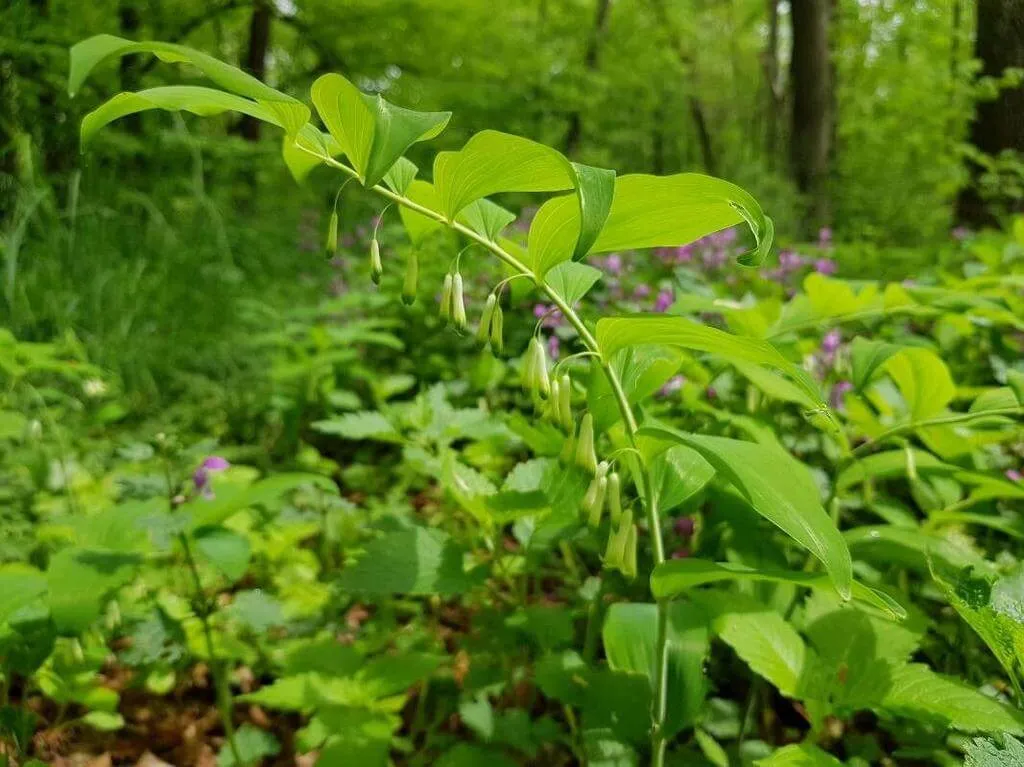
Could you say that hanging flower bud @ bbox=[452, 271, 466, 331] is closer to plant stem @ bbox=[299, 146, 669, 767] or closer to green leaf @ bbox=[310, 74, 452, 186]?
plant stem @ bbox=[299, 146, 669, 767]

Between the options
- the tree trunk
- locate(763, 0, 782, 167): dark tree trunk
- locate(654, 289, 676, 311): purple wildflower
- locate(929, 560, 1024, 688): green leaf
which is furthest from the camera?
locate(763, 0, 782, 167): dark tree trunk

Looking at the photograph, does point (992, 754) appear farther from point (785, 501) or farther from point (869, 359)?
point (869, 359)

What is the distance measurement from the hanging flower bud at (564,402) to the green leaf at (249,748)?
2.92ft

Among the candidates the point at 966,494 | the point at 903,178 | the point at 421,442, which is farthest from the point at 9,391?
the point at 903,178

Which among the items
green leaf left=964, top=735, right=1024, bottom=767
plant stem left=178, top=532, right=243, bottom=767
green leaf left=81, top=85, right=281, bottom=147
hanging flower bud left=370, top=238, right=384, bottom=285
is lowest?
plant stem left=178, top=532, right=243, bottom=767

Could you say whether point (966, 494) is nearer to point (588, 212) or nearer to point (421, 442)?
point (421, 442)

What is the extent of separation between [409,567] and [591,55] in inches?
384

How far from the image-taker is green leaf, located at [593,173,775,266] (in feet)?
2.29

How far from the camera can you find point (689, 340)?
29.5 inches

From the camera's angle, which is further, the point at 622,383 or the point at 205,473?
the point at 205,473

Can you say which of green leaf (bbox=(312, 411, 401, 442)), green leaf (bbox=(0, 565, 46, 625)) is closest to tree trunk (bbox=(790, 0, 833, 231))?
green leaf (bbox=(312, 411, 401, 442))

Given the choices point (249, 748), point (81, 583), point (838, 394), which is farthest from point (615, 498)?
point (838, 394)

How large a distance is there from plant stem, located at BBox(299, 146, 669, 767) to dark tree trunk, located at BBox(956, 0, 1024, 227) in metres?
5.18

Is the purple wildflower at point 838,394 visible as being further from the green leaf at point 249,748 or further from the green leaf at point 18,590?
the green leaf at point 18,590
